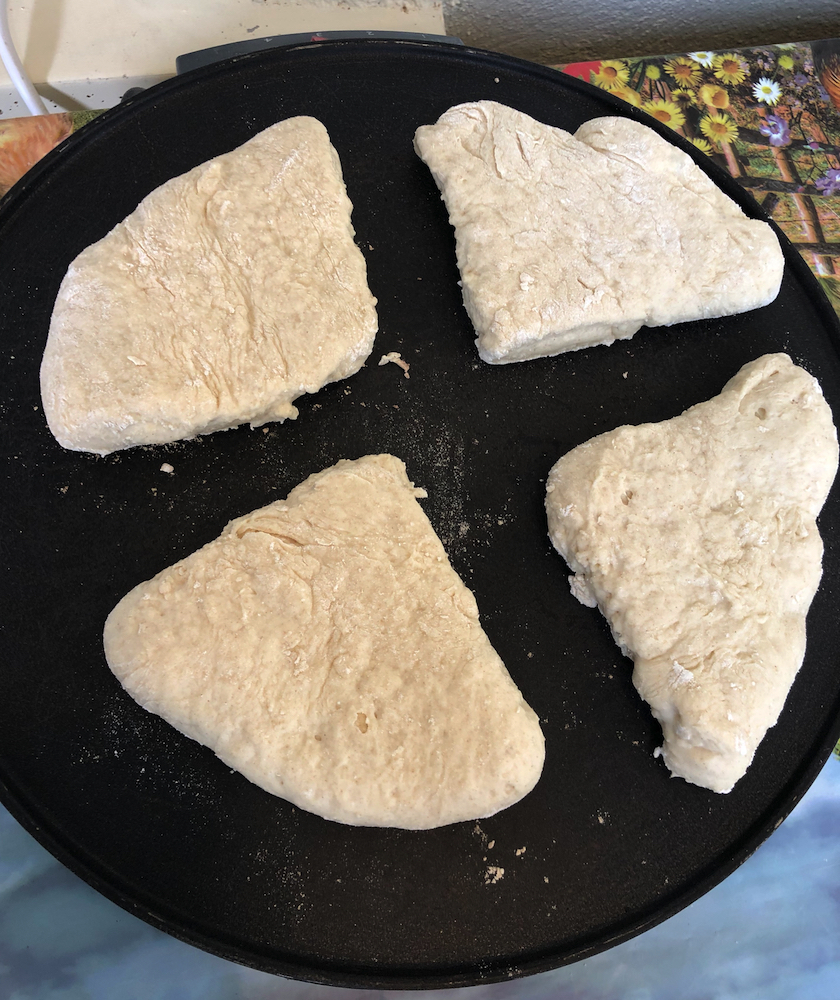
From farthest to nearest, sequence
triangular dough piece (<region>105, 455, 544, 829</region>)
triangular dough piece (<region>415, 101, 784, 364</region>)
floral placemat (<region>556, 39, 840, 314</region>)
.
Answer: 1. floral placemat (<region>556, 39, 840, 314</region>)
2. triangular dough piece (<region>415, 101, 784, 364</region>)
3. triangular dough piece (<region>105, 455, 544, 829</region>)

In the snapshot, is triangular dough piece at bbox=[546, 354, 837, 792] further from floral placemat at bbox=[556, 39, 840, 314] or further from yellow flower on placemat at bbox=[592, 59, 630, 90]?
yellow flower on placemat at bbox=[592, 59, 630, 90]

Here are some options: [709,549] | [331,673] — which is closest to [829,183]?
[709,549]

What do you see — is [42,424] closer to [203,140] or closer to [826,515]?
[203,140]

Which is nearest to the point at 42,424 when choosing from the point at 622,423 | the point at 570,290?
the point at 570,290

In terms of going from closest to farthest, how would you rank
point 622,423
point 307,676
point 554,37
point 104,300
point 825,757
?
point 307,676, point 104,300, point 825,757, point 622,423, point 554,37

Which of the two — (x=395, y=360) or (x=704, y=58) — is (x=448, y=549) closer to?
(x=395, y=360)

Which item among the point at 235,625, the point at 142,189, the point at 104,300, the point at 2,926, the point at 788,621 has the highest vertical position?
the point at 142,189

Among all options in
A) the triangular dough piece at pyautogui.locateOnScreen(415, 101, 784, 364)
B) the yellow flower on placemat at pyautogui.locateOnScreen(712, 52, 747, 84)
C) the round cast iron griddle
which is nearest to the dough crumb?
the round cast iron griddle
